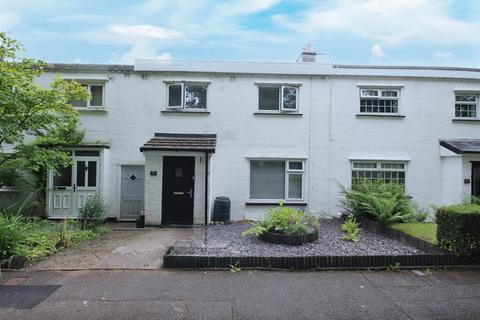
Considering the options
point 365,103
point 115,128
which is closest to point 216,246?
point 115,128

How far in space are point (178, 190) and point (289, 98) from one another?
567cm

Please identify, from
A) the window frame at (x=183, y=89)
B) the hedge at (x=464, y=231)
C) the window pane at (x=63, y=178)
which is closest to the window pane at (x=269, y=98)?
the window frame at (x=183, y=89)

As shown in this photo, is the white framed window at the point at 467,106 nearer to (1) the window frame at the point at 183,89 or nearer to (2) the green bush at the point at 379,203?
(2) the green bush at the point at 379,203

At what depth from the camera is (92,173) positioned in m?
13.4

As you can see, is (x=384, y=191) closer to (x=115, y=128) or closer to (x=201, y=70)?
(x=201, y=70)

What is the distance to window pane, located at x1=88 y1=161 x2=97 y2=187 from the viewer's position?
13344 mm

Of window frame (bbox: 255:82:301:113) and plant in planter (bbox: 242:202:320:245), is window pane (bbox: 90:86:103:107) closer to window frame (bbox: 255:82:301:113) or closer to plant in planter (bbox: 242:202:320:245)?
window frame (bbox: 255:82:301:113)

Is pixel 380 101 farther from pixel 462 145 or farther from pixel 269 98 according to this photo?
pixel 269 98

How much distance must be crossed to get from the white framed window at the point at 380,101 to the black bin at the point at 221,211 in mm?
6660

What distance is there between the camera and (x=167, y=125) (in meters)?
13.9

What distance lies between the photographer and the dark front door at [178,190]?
12.4m

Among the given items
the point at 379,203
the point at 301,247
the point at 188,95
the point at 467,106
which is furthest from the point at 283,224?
the point at 467,106

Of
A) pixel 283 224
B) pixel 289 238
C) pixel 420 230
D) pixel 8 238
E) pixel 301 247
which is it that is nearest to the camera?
pixel 8 238

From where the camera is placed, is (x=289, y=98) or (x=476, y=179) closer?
(x=476, y=179)
